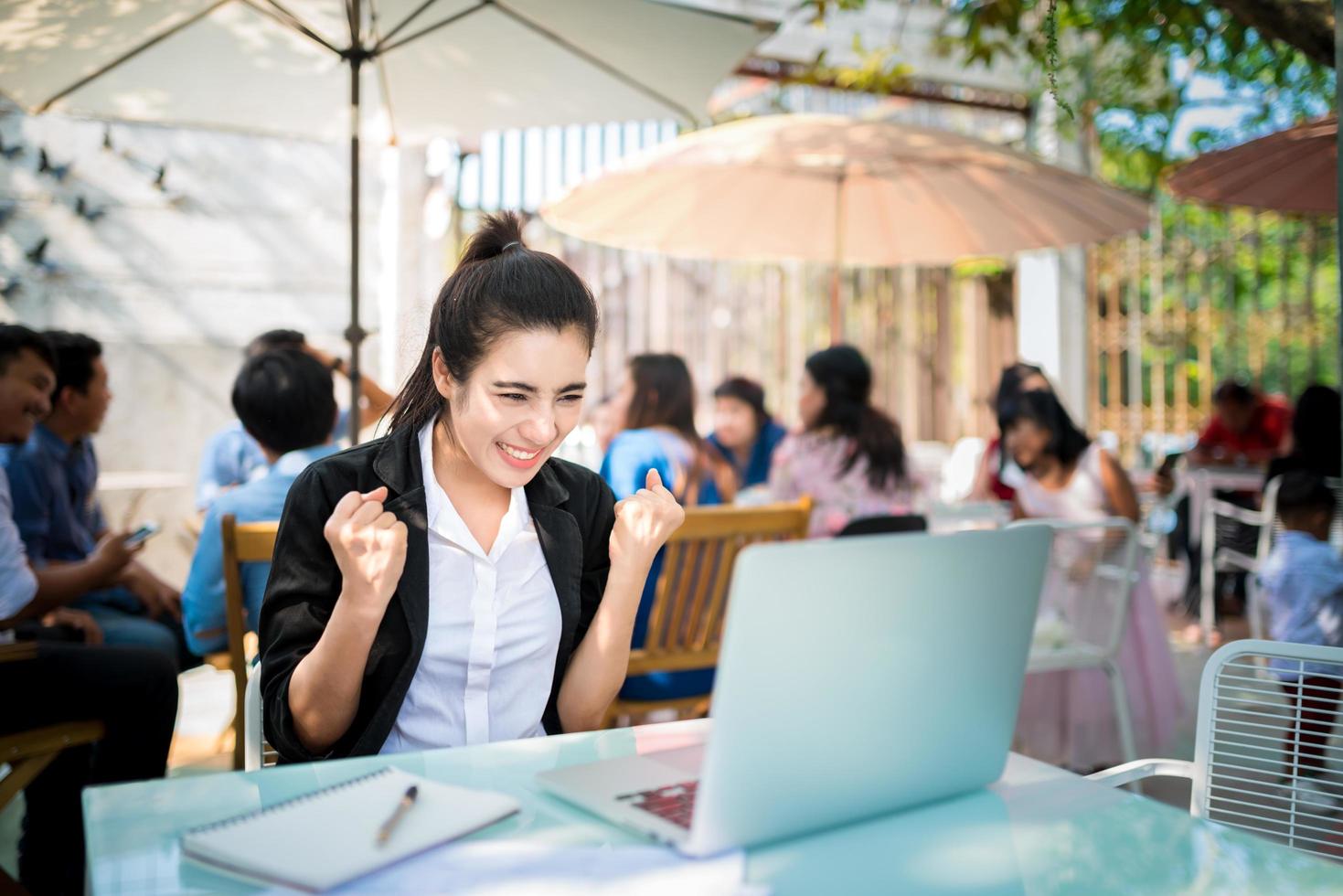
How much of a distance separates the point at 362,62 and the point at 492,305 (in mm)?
2097

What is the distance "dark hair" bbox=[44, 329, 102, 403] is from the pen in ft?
8.71

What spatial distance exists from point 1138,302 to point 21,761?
7901 mm

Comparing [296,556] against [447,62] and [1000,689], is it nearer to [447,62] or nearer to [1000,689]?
[1000,689]

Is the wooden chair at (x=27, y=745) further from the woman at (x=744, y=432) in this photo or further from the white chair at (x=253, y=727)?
the woman at (x=744, y=432)

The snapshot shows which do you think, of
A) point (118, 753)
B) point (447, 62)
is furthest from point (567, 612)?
point (447, 62)

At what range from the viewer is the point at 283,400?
3004 millimetres

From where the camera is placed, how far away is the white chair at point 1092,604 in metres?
3.25

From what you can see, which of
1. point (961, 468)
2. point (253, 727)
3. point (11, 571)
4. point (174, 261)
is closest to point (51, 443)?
point (11, 571)

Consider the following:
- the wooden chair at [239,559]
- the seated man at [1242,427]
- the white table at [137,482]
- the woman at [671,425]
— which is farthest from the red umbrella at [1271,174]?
the white table at [137,482]

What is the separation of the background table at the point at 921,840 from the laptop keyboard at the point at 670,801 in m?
0.04

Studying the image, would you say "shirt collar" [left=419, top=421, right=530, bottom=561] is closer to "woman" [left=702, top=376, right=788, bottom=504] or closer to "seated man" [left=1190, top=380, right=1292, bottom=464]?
"woman" [left=702, top=376, right=788, bottom=504]

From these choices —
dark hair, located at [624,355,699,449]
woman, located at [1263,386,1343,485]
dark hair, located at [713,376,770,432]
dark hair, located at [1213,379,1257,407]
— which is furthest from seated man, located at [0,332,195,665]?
dark hair, located at [1213,379,1257,407]

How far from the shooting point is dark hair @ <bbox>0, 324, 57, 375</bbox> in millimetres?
2730

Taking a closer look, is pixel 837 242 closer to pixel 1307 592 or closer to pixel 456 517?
pixel 1307 592
